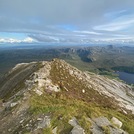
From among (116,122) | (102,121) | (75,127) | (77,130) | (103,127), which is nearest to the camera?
(77,130)

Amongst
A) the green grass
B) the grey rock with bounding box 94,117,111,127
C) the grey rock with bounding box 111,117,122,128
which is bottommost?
the grey rock with bounding box 111,117,122,128

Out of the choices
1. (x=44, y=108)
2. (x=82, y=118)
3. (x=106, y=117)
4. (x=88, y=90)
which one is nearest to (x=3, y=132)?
(x=44, y=108)

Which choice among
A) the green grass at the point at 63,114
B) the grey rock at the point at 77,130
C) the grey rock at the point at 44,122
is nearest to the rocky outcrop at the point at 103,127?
the green grass at the point at 63,114

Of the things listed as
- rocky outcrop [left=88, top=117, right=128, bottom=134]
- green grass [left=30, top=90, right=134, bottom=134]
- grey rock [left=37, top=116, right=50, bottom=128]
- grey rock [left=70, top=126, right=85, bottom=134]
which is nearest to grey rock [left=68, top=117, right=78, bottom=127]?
green grass [left=30, top=90, right=134, bottom=134]

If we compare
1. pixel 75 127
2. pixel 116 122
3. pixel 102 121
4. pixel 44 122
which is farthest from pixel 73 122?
pixel 116 122

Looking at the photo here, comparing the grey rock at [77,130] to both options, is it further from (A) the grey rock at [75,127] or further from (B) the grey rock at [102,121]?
(B) the grey rock at [102,121]

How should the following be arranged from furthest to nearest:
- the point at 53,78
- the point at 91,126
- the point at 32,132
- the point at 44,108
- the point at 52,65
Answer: the point at 52,65 → the point at 53,78 → the point at 44,108 → the point at 91,126 → the point at 32,132

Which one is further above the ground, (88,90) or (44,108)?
(44,108)

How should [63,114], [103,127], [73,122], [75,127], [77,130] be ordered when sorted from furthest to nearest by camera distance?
[63,114] < [103,127] < [73,122] < [75,127] < [77,130]

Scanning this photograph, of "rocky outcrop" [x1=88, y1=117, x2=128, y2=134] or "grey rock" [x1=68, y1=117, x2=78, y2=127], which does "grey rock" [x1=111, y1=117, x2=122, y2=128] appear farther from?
"grey rock" [x1=68, y1=117, x2=78, y2=127]

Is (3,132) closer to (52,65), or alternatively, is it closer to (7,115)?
(7,115)

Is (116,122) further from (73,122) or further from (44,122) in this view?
(44,122)
